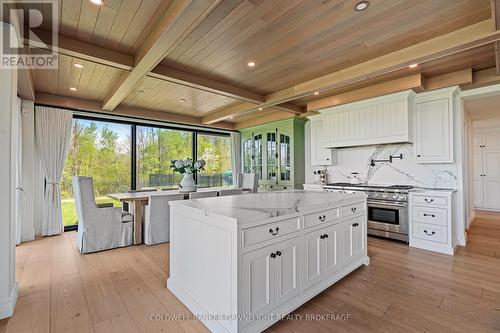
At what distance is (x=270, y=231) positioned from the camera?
67.5 inches

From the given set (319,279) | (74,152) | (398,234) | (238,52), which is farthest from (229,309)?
(74,152)

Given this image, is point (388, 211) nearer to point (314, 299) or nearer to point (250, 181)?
point (314, 299)

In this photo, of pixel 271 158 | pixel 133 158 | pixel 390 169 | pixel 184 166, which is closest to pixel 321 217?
pixel 184 166

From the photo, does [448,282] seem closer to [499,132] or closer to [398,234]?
[398,234]

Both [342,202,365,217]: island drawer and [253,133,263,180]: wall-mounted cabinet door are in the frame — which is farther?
[253,133,263,180]: wall-mounted cabinet door

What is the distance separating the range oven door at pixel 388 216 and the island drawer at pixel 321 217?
190 cm

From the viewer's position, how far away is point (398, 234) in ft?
12.1

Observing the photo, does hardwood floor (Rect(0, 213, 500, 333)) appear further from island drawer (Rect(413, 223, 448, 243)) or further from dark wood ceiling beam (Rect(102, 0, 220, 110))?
dark wood ceiling beam (Rect(102, 0, 220, 110))

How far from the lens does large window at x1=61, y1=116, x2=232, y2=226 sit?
4645mm

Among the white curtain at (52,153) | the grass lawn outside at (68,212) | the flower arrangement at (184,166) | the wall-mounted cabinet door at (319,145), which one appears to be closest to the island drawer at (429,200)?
the wall-mounted cabinet door at (319,145)

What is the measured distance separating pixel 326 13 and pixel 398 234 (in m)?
3.34

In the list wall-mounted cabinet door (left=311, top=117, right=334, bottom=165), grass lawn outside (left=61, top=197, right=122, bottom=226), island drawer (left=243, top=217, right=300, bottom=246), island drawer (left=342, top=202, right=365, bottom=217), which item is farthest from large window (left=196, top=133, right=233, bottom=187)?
island drawer (left=243, top=217, right=300, bottom=246)

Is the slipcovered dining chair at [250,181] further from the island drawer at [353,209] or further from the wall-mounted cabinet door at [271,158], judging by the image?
the island drawer at [353,209]

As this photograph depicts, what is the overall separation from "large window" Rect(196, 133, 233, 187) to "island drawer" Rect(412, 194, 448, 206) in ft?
15.0
